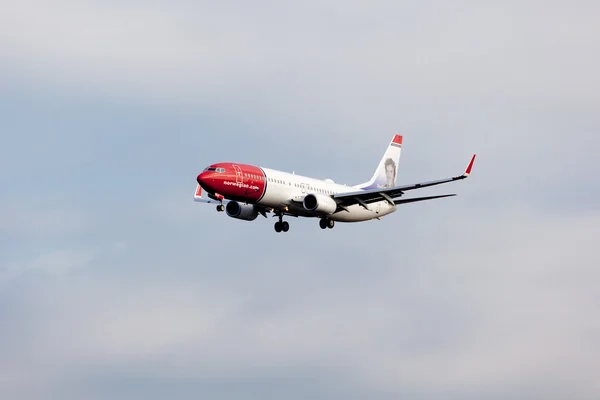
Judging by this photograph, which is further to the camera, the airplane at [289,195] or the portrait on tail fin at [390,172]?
the portrait on tail fin at [390,172]

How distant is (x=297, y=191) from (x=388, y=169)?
1992 centimetres

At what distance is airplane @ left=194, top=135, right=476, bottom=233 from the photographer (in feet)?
265

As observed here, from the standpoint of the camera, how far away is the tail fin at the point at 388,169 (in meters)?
101

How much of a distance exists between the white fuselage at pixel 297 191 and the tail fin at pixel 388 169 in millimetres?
8627

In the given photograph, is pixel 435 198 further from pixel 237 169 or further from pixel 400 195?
pixel 237 169

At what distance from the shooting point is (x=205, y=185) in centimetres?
8044

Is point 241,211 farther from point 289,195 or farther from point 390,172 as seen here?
point 390,172

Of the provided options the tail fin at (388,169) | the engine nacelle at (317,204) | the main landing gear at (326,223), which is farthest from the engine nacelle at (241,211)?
the tail fin at (388,169)

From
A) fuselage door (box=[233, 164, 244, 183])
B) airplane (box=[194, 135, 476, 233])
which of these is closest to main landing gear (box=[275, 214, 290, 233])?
airplane (box=[194, 135, 476, 233])

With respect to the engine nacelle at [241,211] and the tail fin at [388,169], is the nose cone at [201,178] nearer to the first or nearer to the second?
the engine nacelle at [241,211]

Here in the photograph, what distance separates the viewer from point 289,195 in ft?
277

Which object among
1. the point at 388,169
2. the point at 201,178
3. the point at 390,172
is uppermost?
the point at 388,169

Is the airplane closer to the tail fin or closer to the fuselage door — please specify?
the fuselage door

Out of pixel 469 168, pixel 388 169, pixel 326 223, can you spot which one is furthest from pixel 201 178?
pixel 388 169
